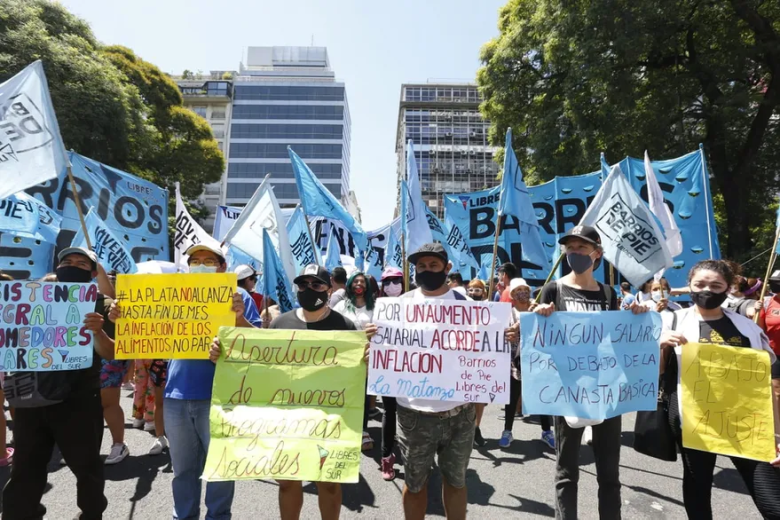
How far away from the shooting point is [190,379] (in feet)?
9.32

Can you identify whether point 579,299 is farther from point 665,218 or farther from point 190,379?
point 665,218

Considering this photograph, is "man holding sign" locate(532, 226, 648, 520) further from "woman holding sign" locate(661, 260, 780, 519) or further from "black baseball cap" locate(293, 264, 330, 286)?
"black baseball cap" locate(293, 264, 330, 286)

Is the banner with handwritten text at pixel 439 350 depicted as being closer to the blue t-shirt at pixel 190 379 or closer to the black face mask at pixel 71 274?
the blue t-shirt at pixel 190 379

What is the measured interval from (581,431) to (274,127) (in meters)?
67.0

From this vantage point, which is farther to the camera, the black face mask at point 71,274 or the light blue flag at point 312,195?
the light blue flag at point 312,195

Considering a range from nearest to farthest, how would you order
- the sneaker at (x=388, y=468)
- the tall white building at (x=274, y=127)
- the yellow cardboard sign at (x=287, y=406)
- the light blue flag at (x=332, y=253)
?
the yellow cardboard sign at (x=287, y=406), the sneaker at (x=388, y=468), the light blue flag at (x=332, y=253), the tall white building at (x=274, y=127)

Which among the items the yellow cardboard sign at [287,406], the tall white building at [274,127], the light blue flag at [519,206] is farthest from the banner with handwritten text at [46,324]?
the tall white building at [274,127]

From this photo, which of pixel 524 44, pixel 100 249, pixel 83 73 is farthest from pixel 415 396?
pixel 83 73

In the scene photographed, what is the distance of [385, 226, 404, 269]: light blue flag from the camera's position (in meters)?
9.27

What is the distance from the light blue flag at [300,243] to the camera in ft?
21.9

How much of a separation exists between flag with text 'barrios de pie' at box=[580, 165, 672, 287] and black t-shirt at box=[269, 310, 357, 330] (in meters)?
2.33

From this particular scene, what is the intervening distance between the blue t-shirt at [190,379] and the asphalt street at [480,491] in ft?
4.35

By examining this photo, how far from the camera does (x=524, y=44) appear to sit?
15547mm

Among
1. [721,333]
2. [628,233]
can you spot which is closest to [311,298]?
[721,333]
